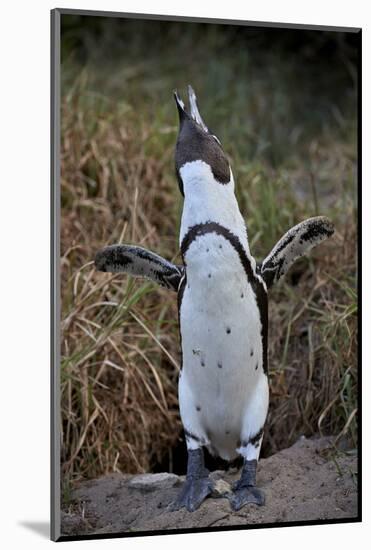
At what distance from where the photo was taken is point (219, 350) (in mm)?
2607

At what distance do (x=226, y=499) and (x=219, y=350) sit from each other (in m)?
0.38

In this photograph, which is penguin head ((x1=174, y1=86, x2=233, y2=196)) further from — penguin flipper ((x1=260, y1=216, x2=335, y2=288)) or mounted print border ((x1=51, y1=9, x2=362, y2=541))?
penguin flipper ((x1=260, y1=216, x2=335, y2=288))

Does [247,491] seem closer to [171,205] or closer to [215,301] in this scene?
[215,301]

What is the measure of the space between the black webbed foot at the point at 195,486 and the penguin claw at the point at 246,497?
6cm

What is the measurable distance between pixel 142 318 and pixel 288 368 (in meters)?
0.44

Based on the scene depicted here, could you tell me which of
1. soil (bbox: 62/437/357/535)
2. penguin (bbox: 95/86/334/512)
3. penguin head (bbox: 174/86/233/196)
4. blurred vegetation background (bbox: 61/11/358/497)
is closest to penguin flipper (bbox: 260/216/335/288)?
penguin (bbox: 95/86/334/512)

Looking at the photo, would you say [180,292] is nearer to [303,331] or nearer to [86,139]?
[303,331]

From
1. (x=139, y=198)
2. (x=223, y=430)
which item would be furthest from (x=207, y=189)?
(x=139, y=198)

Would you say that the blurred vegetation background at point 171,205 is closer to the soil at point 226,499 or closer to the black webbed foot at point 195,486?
the soil at point 226,499

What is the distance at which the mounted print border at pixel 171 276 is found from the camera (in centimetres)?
270

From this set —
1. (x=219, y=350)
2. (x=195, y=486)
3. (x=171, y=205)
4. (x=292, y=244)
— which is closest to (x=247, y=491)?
(x=195, y=486)

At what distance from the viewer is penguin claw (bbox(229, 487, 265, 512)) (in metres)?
2.67

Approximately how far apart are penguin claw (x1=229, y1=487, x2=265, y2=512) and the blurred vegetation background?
41 cm

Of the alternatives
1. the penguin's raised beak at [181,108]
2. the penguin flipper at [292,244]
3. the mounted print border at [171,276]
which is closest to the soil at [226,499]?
the mounted print border at [171,276]
